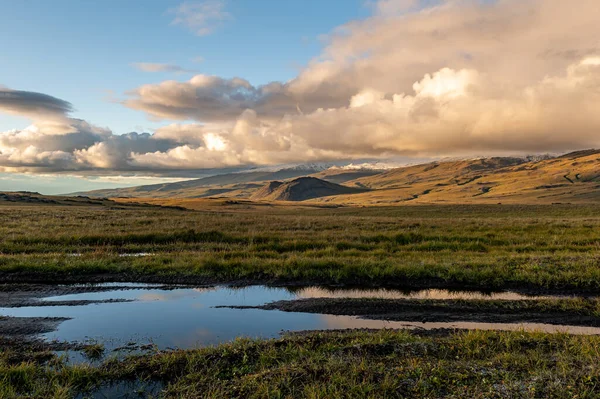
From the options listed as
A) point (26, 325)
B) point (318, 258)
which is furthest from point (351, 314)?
point (26, 325)

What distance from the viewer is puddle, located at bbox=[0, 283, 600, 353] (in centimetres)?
1114

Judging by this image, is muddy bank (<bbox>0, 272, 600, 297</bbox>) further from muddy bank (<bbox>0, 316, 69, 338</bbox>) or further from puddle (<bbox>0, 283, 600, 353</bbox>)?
muddy bank (<bbox>0, 316, 69, 338</bbox>)

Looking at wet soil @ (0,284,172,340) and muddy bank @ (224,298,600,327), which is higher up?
wet soil @ (0,284,172,340)

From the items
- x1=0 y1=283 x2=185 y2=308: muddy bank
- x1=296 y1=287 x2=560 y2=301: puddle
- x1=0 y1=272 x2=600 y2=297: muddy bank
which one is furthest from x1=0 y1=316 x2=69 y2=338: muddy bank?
x1=296 y1=287 x2=560 y2=301: puddle

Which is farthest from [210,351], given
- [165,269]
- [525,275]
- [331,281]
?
[525,275]

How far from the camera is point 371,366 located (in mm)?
8070

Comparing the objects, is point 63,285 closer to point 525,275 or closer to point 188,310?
point 188,310

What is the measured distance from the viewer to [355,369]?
25.9ft

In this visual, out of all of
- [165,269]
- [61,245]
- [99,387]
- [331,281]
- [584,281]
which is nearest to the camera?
[99,387]

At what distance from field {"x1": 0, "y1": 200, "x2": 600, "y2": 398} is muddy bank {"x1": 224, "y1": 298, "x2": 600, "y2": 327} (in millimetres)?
70

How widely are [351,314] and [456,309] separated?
395 cm

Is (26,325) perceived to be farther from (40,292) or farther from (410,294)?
(410,294)

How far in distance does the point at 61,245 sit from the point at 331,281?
2003 cm

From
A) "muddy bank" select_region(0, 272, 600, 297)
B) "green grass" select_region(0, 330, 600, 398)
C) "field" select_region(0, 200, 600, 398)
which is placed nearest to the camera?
"green grass" select_region(0, 330, 600, 398)
